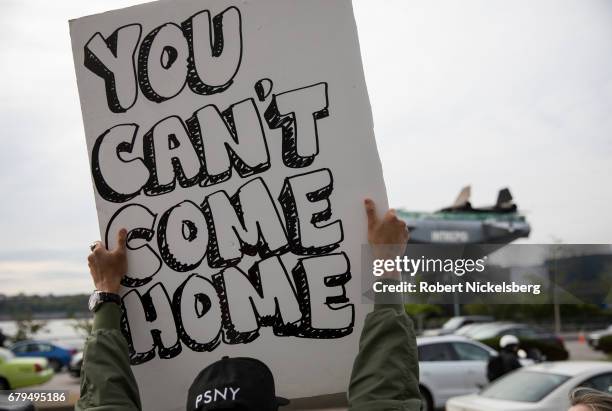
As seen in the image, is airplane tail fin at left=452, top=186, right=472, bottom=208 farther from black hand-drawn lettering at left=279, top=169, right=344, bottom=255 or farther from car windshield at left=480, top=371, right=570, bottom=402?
black hand-drawn lettering at left=279, top=169, right=344, bottom=255

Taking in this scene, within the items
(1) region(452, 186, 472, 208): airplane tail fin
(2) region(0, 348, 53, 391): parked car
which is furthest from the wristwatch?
(1) region(452, 186, 472, 208): airplane tail fin

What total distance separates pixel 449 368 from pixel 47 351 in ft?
46.9

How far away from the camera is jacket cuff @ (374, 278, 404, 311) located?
1.69 metres

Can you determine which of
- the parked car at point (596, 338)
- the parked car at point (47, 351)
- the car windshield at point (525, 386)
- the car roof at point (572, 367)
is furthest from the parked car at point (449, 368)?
the parked car at point (596, 338)

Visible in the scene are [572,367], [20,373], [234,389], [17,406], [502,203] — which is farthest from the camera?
[502,203]

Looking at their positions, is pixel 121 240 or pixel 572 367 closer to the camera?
pixel 121 240

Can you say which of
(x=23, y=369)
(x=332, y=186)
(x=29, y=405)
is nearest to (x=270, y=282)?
(x=332, y=186)

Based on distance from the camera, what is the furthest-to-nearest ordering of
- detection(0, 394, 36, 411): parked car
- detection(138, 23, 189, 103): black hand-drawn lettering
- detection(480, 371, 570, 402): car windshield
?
detection(480, 371, 570, 402): car windshield
detection(0, 394, 36, 411): parked car
detection(138, 23, 189, 103): black hand-drawn lettering

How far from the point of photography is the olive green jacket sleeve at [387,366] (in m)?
1.59

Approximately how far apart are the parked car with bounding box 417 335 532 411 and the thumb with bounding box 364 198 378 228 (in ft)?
33.0

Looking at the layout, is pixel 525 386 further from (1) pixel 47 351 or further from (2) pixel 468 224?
(2) pixel 468 224

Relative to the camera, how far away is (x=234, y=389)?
60.2 inches

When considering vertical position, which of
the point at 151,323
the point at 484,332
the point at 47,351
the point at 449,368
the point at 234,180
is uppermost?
the point at 234,180

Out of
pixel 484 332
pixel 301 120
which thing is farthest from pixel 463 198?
pixel 301 120
